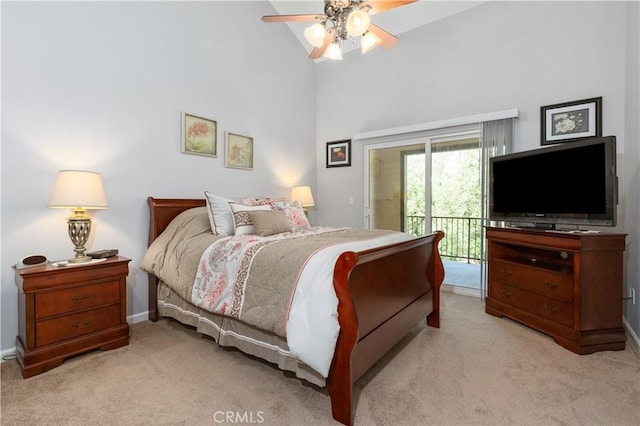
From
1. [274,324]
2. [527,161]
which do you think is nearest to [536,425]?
[274,324]

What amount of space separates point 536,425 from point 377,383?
791mm

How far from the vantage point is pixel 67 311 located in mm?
2125

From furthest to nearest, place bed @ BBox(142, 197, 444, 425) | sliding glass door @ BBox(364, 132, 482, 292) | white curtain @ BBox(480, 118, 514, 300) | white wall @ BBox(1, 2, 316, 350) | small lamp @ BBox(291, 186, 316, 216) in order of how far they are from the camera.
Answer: small lamp @ BBox(291, 186, 316, 216) → sliding glass door @ BBox(364, 132, 482, 292) → white curtain @ BBox(480, 118, 514, 300) → white wall @ BBox(1, 2, 316, 350) → bed @ BBox(142, 197, 444, 425)

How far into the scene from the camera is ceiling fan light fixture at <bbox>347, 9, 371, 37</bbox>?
215 centimetres

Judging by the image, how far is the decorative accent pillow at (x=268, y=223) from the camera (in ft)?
9.05

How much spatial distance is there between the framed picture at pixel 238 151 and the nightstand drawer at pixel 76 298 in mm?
1875

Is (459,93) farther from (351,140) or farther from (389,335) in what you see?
(389,335)

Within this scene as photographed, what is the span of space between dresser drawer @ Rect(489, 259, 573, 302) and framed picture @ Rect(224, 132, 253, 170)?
3.00m

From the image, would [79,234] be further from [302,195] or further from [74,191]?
[302,195]

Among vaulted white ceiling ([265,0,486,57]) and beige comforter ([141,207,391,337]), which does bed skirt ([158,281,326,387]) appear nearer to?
beige comforter ([141,207,391,337])

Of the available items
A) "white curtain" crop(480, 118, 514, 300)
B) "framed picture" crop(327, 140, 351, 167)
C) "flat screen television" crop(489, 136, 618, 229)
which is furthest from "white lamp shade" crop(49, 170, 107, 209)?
"white curtain" crop(480, 118, 514, 300)

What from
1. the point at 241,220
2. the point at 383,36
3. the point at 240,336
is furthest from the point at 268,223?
the point at 383,36

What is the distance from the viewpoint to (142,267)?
9.41 feet

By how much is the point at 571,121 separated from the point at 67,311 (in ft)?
14.9
